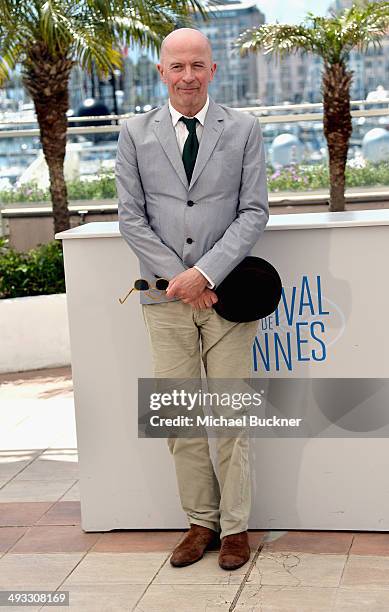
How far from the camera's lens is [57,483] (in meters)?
5.29

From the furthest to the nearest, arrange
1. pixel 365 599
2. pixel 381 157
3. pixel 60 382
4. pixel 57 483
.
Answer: pixel 381 157 → pixel 60 382 → pixel 57 483 → pixel 365 599

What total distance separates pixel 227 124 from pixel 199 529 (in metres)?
1.58

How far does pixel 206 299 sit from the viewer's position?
379 centimetres

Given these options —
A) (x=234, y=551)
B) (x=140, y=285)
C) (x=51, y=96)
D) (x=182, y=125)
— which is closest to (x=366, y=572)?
(x=234, y=551)

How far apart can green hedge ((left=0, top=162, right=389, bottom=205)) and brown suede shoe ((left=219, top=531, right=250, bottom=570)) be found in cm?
801

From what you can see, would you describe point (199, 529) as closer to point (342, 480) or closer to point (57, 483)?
point (342, 480)

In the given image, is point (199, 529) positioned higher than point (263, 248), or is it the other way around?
point (263, 248)

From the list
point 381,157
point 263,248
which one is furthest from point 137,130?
point 381,157

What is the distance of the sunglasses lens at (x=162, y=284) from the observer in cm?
382

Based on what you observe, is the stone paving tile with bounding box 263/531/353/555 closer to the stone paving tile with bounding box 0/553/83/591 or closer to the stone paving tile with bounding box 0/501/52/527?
the stone paving tile with bounding box 0/553/83/591

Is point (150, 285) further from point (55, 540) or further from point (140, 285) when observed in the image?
point (55, 540)

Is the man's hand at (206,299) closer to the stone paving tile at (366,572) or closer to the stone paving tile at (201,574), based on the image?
the stone paving tile at (201,574)

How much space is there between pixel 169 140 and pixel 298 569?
169 cm

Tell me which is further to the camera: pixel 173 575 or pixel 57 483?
pixel 57 483
